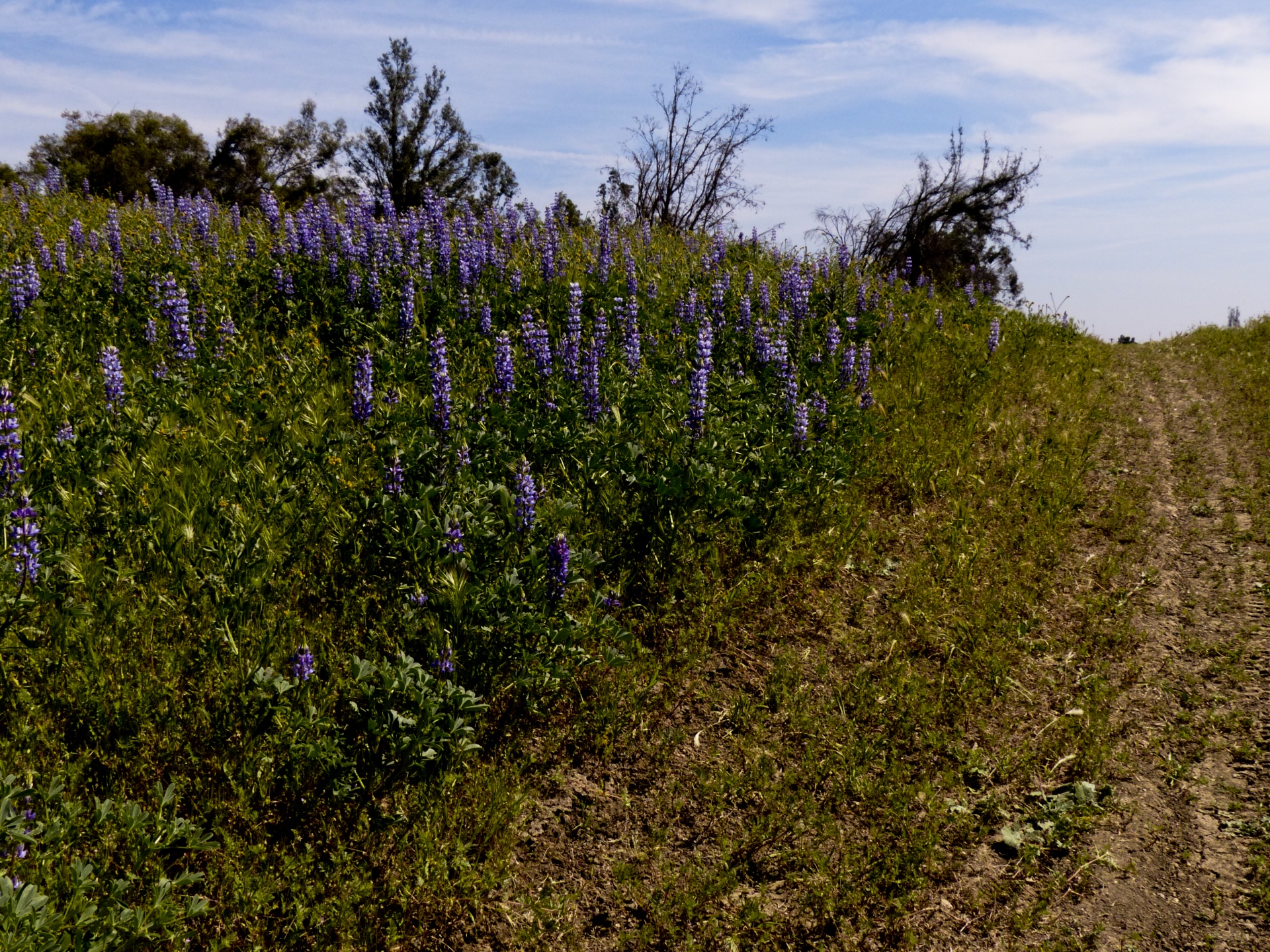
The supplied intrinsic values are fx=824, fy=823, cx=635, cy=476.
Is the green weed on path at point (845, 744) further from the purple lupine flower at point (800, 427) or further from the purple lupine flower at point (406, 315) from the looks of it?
the purple lupine flower at point (406, 315)

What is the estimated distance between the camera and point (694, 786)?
460 centimetres

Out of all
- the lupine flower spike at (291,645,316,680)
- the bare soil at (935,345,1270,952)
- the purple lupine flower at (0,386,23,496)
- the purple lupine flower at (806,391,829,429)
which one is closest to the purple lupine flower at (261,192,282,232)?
the purple lupine flower at (0,386,23,496)

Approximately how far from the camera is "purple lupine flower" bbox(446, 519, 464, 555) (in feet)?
15.4

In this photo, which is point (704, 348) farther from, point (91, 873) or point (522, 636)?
point (91, 873)

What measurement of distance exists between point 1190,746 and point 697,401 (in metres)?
3.97

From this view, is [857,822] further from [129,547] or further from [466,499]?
[129,547]

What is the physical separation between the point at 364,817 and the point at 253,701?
81cm

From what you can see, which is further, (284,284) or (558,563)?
(284,284)

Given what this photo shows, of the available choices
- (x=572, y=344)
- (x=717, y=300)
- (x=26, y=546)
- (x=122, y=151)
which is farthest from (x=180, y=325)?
(x=122, y=151)

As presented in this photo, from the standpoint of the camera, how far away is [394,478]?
17.5 ft

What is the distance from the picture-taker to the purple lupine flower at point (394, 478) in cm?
530

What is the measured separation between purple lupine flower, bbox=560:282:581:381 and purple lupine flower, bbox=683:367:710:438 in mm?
1314

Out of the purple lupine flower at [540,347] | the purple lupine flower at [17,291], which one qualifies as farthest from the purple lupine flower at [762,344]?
the purple lupine flower at [17,291]

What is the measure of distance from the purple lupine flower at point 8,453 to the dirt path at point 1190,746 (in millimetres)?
5869
